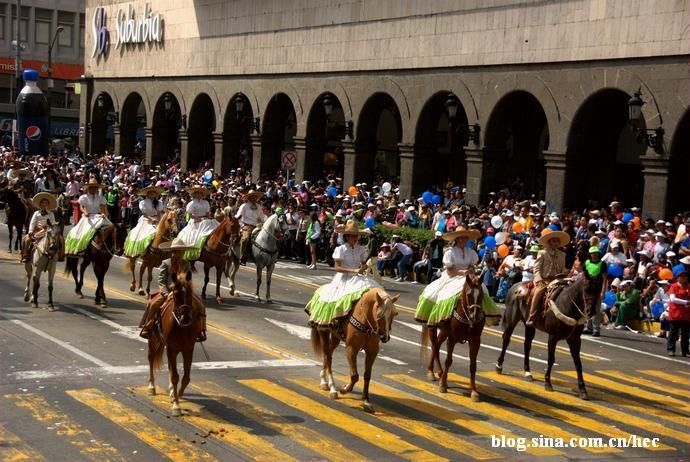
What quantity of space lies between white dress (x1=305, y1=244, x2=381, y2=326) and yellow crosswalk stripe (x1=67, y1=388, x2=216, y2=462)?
10.1 ft

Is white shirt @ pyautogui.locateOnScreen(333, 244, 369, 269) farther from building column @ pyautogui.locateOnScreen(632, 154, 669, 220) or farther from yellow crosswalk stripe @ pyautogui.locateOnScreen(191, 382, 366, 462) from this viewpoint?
building column @ pyautogui.locateOnScreen(632, 154, 669, 220)

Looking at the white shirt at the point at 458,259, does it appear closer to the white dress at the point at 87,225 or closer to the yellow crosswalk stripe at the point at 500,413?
the yellow crosswalk stripe at the point at 500,413

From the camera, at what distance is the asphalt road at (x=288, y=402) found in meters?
13.2

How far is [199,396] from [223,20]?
39541mm

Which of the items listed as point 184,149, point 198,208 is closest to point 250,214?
point 198,208

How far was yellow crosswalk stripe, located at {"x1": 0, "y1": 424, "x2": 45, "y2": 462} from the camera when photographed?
40.2 ft

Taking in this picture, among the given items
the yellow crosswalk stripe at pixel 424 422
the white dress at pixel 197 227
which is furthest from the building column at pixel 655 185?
the yellow crosswalk stripe at pixel 424 422

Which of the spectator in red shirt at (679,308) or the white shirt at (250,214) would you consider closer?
the spectator in red shirt at (679,308)

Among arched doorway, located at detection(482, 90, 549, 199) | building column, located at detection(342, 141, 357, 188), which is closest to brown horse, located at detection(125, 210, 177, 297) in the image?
arched doorway, located at detection(482, 90, 549, 199)

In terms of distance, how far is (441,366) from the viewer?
59.1 ft

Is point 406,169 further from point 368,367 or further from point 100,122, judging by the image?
point 100,122

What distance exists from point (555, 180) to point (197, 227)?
1399 centimetres

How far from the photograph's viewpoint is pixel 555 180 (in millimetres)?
35000

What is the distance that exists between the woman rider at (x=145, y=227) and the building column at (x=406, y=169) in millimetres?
16131
